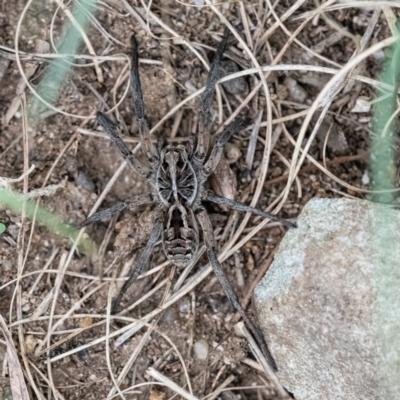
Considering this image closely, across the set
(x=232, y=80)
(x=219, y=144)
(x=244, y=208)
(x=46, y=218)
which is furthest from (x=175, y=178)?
(x=46, y=218)

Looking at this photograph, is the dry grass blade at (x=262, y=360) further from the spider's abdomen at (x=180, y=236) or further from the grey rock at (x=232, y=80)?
the grey rock at (x=232, y=80)

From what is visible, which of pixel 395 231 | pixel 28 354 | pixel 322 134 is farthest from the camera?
pixel 322 134

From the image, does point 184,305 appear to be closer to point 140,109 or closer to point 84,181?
point 84,181

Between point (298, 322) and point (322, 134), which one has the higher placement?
point (322, 134)

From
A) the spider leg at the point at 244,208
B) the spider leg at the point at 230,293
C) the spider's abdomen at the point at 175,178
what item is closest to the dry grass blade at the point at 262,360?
the spider leg at the point at 230,293

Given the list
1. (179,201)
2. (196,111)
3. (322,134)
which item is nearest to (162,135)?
(196,111)

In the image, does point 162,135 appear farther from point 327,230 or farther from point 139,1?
point 327,230
